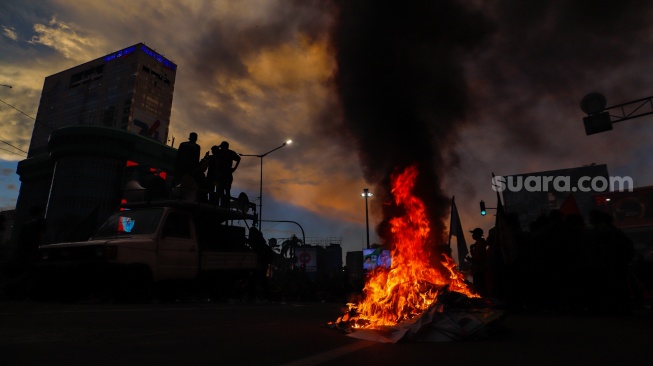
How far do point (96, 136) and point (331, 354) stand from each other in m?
84.0

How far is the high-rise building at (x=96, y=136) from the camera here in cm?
7412

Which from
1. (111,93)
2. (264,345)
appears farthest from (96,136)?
(264,345)

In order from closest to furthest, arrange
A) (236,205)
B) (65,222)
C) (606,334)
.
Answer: (606,334), (236,205), (65,222)

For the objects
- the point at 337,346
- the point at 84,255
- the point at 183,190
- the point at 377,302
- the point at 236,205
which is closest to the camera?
the point at 337,346

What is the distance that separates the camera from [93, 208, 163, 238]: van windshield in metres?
8.59

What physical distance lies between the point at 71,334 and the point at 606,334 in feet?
19.4

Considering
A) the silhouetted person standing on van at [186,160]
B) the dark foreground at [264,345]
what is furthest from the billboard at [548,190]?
the dark foreground at [264,345]

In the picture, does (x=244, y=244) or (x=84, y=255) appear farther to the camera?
(x=244, y=244)

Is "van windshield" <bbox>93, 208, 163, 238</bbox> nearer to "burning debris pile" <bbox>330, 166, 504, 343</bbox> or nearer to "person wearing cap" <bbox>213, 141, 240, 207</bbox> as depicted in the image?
"person wearing cap" <bbox>213, 141, 240, 207</bbox>

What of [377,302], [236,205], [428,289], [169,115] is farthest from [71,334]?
[169,115]

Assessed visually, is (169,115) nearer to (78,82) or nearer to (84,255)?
(78,82)

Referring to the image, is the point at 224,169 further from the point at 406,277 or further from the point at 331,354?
the point at 331,354

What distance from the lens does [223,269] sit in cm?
1003

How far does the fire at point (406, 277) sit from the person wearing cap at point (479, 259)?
9.07 ft
